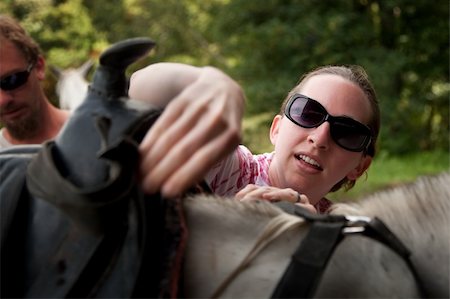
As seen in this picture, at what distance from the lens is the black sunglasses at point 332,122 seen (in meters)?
1.78

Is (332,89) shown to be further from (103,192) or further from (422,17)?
(422,17)

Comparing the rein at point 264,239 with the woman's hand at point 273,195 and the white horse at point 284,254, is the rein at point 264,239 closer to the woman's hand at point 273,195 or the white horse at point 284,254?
the white horse at point 284,254

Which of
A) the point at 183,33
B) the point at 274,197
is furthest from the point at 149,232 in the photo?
the point at 183,33

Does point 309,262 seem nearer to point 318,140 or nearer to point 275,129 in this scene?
point 318,140

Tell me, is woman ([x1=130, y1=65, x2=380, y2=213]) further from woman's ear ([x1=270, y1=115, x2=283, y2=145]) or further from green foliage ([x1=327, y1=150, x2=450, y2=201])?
green foliage ([x1=327, y1=150, x2=450, y2=201])

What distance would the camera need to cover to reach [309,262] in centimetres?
115

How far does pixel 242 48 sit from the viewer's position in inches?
447

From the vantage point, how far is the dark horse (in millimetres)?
1141

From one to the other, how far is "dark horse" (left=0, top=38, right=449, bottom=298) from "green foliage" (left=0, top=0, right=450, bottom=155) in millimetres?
8940

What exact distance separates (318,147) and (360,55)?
30.9 ft

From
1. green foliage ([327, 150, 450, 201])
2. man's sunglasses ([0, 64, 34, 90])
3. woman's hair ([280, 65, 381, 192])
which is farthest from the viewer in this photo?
green foliage ([327, 150, 450, 201])

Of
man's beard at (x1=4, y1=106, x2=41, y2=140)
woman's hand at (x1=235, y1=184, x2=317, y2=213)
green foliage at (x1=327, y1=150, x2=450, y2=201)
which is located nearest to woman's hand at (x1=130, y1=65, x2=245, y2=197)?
woman's hand at (x1=235, y1=184, x2=317, y2=213)

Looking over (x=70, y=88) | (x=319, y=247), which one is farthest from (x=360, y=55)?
(x=319, y=247)

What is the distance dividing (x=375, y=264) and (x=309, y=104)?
2.13 feet
